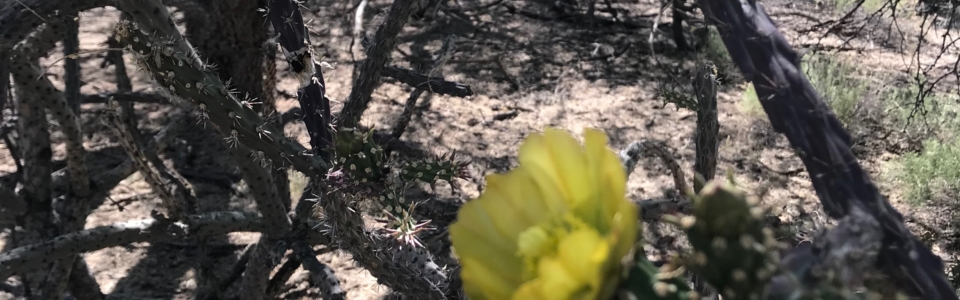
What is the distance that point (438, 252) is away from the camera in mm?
2883

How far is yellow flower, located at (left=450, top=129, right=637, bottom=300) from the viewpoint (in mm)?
357

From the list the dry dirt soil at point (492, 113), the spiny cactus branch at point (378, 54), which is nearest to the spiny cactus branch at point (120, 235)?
the spiny cactus branch at point (378, 54)

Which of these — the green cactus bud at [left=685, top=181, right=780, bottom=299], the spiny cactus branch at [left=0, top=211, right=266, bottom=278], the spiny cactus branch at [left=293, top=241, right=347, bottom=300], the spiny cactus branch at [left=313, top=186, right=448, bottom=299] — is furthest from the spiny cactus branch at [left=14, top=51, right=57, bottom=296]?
the green cactus bud at [left=685, top=181, right=780, bottom=299]

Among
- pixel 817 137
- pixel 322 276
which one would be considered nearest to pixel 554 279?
pixel 817 137

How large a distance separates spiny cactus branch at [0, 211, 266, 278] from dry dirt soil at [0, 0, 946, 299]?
747mm

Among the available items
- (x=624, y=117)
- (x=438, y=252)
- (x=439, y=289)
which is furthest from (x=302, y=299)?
(x=624, y=117)

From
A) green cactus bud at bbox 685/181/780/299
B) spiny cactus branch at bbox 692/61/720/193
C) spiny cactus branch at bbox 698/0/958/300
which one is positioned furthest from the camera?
spiny cactus branch at bbox 692/61/720/193

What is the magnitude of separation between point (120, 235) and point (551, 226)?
171cm

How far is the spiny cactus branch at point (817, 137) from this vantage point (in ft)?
3.02

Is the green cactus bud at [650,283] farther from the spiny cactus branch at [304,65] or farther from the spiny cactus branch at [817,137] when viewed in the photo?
the spiny cactus branch at [304,65]

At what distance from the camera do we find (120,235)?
1768mm

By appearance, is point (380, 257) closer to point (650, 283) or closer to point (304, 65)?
point (304, 65)

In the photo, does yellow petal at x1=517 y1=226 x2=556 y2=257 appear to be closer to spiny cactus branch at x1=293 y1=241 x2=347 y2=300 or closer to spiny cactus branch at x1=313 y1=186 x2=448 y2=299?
spiny cactus branch at x1=313 y1=186 x2=448 y2=299

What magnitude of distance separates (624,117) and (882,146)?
1447mm
